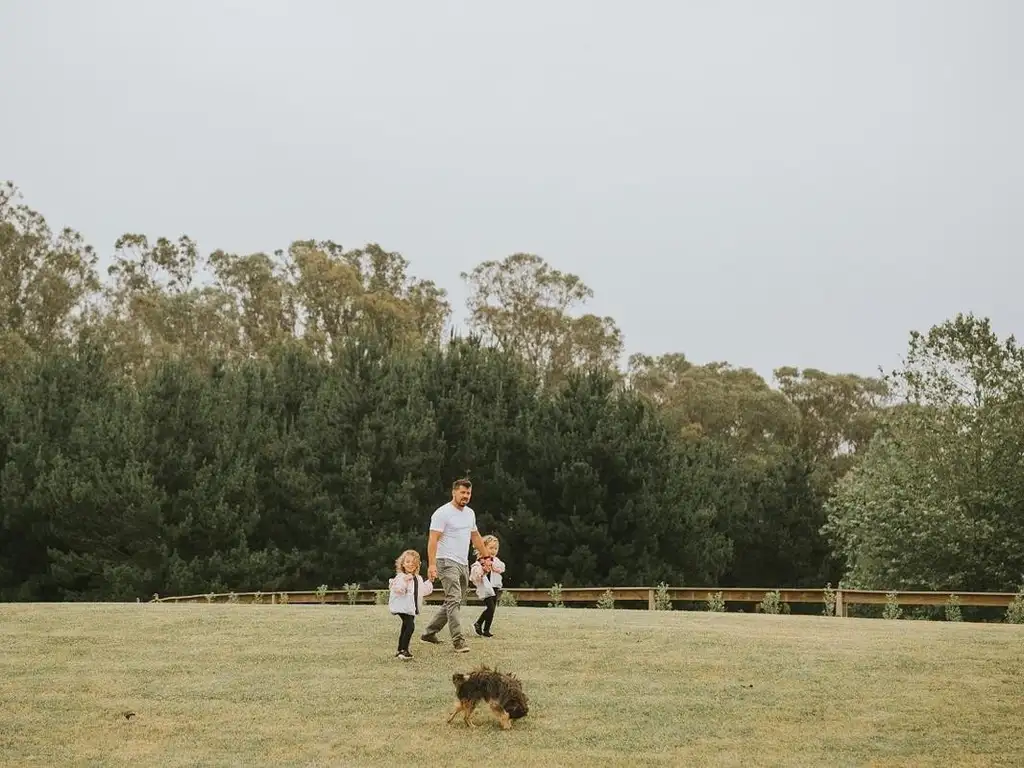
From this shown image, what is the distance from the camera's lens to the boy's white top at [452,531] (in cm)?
1627

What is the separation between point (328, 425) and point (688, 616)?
92.2 ft

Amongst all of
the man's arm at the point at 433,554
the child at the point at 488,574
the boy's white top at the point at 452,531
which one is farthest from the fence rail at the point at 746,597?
the man's arm at the point at 433,554

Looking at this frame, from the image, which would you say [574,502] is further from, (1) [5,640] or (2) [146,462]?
(1) [5,640]

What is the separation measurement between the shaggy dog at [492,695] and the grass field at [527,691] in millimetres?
198

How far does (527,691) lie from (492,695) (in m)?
1.83

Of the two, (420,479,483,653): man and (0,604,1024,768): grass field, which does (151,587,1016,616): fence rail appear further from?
(420,479,483,653): man

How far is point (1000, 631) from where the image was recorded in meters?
20.4

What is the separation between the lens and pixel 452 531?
53.5 ft

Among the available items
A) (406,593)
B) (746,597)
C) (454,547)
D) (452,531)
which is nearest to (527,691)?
(406,593)

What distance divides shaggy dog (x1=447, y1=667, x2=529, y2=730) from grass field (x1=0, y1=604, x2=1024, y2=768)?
0.65 ft

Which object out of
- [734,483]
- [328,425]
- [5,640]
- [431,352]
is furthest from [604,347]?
[5,640]

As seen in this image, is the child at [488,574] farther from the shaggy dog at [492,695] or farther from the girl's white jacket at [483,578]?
the shaggy dog at [492,695]

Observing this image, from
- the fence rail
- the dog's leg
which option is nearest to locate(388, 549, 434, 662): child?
the dog's leg

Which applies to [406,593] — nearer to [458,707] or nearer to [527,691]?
[527,691]
